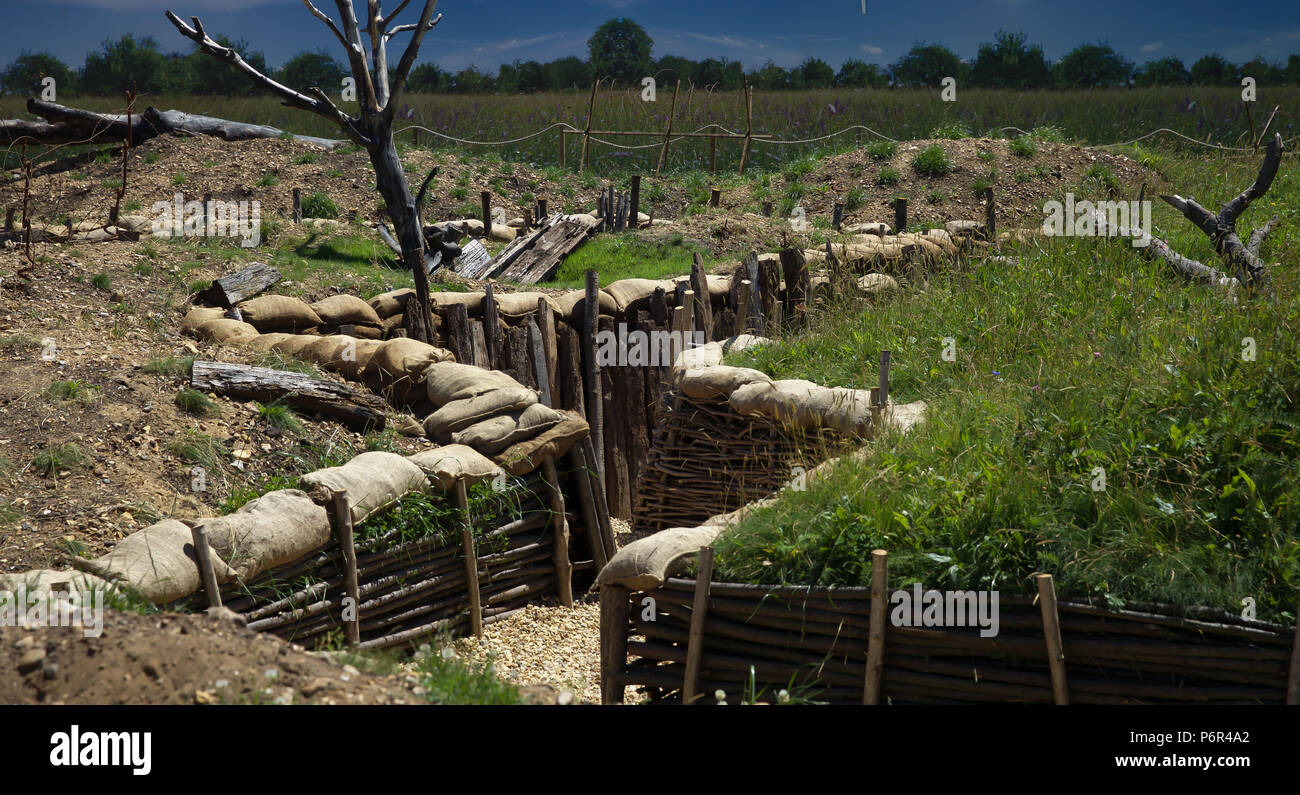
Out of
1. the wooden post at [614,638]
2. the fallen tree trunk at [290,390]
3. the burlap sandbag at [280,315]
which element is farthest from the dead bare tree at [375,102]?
the wooden post at [614,638]

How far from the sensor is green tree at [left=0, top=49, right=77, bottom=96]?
39625 mm

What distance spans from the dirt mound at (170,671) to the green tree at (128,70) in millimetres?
44543

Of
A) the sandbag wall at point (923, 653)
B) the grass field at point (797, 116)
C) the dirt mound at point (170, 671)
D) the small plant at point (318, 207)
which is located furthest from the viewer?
the grass field at point (797, 116)

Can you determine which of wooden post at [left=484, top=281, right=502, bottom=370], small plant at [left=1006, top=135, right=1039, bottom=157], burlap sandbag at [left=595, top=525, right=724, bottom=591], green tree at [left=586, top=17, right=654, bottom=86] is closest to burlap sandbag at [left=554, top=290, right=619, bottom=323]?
wooden post at [left=484, top=281, right=502, bottom=370]

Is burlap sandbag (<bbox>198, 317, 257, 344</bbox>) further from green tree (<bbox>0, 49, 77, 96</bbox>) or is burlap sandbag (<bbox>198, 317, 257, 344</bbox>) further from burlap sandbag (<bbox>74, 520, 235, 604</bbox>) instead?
green tree (<bbox>0, 49, 77, 96</bbox>)

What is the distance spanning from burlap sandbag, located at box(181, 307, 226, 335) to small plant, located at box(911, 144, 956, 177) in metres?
10.6

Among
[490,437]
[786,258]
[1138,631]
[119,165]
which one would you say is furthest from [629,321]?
[119,165]

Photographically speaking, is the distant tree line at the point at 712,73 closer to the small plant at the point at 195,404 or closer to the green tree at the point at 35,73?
the green tree at the point at 35,73

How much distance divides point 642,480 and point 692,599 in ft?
9.33

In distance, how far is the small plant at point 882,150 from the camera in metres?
15.8

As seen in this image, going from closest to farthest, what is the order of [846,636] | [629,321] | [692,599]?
[846,636] < [692,599] < [629,321]
